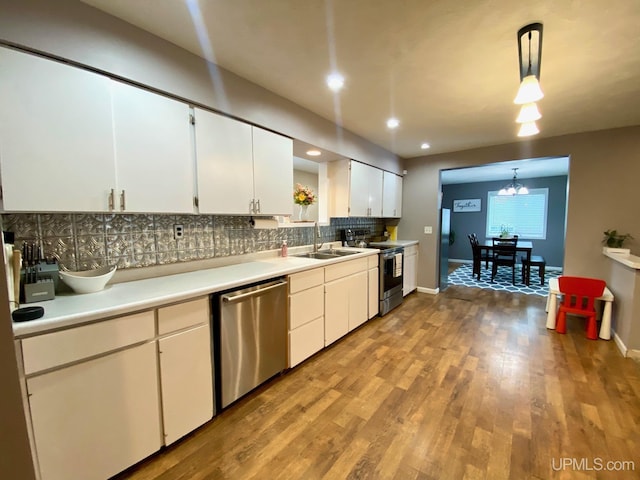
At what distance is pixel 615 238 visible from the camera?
3.32 meters

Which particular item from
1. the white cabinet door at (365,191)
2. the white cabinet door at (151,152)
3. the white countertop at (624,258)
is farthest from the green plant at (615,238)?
the white cabinet door at (151,152)

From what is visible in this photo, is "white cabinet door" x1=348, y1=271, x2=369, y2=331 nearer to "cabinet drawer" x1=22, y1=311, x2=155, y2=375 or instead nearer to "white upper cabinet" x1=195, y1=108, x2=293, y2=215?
"white upper cabinet" x1=195, y1=108, x2=293, y2=215

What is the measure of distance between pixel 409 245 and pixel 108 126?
→ 4058mm

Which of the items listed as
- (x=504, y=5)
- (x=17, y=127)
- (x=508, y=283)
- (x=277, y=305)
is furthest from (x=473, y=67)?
(x=508, y=283)

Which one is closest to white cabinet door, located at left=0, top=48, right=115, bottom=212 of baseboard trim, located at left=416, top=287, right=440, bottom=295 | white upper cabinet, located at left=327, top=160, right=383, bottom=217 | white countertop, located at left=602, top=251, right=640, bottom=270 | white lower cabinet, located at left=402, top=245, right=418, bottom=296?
white upper cabinet, located at left=327, top=160, right=383, bottom=217

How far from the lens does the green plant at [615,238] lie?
3303 millimetres

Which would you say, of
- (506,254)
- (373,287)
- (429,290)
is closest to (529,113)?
(373,287)

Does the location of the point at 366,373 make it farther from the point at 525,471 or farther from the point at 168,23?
the point at 168,23

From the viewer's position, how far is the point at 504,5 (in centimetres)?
143

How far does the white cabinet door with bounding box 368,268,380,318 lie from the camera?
3.48 metres

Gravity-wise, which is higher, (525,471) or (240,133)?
(240,133)

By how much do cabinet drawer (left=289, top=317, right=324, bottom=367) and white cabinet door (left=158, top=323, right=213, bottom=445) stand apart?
2.49ft

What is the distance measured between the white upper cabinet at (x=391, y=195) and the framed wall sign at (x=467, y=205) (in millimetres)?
4160

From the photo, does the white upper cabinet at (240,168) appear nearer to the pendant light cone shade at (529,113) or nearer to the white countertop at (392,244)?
the pendant light cone shade at (529,113)
